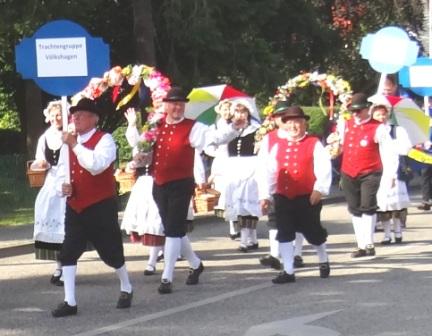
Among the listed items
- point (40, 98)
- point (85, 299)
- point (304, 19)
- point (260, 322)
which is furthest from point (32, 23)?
point (260, 322)

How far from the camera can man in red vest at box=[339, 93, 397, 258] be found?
37.5 ft

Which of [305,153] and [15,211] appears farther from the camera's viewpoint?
[15,211]

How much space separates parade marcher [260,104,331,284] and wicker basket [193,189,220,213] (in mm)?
6215

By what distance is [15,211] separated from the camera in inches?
705

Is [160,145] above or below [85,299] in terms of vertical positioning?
above

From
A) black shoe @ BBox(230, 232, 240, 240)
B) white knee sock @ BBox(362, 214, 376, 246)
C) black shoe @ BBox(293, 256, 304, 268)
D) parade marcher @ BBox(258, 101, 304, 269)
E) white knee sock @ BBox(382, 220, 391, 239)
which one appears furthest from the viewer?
black shoe @ BBox(230, 232, 240, 240)

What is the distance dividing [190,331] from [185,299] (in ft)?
4.69

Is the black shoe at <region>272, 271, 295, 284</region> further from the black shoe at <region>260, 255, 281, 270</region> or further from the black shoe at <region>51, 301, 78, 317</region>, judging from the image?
the black shoe at <region>51, 301, 78, 317</region>

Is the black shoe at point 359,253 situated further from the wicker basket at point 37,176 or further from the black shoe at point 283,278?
the wicker basket at point 37,176

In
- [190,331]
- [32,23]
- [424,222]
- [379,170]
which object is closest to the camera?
[190,331]

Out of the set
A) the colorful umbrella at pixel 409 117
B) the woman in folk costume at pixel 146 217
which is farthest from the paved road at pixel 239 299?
the colorful umbrella at pixel 409 117

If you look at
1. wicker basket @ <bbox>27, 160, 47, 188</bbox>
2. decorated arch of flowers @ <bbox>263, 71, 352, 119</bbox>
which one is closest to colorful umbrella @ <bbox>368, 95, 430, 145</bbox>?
decorated arch of flowers @ <bbox>263, 71, 352, 119</bbox>

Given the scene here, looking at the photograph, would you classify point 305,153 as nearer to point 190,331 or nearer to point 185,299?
point 185,299

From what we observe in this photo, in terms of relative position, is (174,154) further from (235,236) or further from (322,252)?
(235,236)
